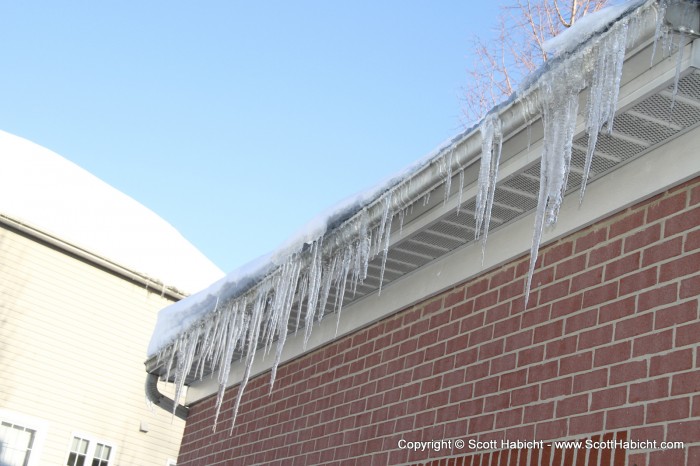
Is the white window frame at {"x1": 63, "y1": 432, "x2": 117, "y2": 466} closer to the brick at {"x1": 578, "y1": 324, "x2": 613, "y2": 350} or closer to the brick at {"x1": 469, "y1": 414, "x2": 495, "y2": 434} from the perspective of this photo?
the brick at {"x1": 469, "y1": 414, "x2": 495, "y2": 434}

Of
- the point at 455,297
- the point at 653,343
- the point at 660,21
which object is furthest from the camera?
the point at 455,297

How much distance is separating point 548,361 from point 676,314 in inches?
29.2

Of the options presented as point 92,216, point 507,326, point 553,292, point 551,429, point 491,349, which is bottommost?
point 551,429

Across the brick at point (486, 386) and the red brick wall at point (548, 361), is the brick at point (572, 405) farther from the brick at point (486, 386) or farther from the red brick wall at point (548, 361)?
the brick at point (486, 386)

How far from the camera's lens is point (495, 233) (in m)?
4.55

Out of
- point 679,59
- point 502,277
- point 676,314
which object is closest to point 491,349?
point 502,277

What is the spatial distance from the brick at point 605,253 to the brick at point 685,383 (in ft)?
2.26

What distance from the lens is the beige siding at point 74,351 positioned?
53.1 ft

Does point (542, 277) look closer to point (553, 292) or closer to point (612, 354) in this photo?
point (553, 292)

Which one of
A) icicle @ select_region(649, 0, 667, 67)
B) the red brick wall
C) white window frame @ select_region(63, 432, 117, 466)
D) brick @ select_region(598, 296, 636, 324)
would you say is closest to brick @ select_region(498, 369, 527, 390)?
the red brick wall

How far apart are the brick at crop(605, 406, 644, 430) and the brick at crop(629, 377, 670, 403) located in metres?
0.04

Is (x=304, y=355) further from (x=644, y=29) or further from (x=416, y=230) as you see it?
(x=644, y=29)

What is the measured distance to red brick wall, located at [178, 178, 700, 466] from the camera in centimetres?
325

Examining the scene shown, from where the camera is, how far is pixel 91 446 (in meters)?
16.8
